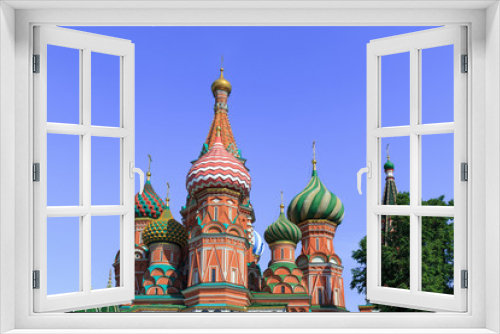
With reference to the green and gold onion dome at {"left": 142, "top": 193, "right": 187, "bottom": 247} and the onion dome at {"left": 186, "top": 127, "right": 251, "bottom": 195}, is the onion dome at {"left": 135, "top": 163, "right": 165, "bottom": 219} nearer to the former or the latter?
the green and gold onion dome at {"left": 142, "top": 193, "right": 187, "bottom": 247}

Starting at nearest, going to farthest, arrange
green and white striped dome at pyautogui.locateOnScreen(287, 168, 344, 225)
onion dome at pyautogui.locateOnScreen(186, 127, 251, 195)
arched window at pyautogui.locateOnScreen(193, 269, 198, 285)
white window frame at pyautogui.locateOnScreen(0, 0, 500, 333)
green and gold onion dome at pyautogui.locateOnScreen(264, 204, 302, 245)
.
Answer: white window frame at pyautogui.locateOnScreen(0, 0, 500, 333) < onion dome at pyautogui.locateOnScreen(186, 127, 251, 195) < arched window at pyautogui.locateOnScreen(193, 269, 198, 285) < green and gold onion dome at pyautogui.locateOnScreen(264, 204, 302, 245) < green and white striped dome at pyautogui.locateOnScreen(287, 168, 344, 225)

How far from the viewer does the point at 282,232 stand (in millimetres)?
17266

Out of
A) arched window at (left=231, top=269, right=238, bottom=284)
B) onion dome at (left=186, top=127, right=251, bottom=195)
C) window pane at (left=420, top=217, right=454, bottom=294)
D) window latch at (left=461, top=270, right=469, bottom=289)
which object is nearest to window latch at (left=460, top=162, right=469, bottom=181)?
window latch at (left=461, top=270, right=469, bottom=289)

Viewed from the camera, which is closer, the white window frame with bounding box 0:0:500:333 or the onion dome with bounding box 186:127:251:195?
the white window frame with bounding box 0:0:500:333

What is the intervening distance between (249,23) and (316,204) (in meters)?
16.0

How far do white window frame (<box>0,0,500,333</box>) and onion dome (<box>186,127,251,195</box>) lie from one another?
42.9ft

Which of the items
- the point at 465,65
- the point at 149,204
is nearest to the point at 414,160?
the point at 465,65

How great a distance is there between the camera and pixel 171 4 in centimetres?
239

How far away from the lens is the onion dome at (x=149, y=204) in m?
18.3

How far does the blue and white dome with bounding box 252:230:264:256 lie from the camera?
64.9 ft

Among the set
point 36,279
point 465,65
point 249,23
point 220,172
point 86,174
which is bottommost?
point 36,279

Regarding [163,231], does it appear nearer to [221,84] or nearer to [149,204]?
[149,204]

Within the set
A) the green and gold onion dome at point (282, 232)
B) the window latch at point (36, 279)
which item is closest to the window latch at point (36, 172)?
the window latch at point (36, 279)

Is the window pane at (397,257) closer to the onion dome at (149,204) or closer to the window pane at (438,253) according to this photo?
the window pane at (438,253)
